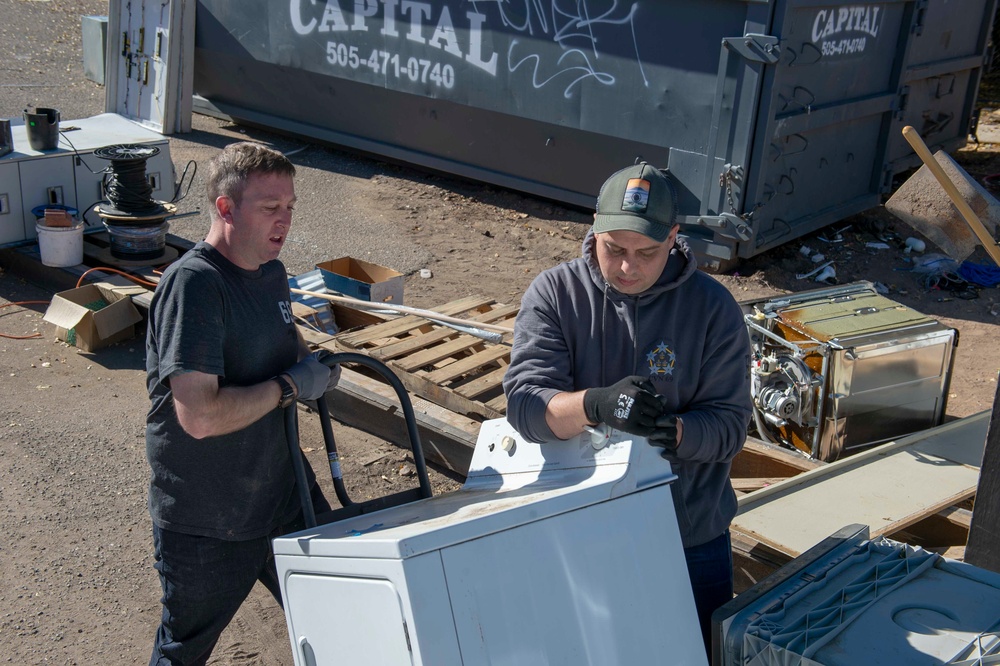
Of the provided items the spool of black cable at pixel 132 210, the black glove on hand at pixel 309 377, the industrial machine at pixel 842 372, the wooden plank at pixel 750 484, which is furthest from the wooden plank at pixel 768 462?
the spool of black cable at pixel 132 210

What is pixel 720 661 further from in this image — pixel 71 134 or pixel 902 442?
pixel 71 134

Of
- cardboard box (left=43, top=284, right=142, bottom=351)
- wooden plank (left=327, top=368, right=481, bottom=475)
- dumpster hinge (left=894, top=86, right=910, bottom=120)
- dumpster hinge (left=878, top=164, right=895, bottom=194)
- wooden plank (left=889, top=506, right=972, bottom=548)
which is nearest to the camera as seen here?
wooden plank (left=889, top=506, right=972, bottom=548)

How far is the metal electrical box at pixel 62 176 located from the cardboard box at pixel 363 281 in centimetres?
169

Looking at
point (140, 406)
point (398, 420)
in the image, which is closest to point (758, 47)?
point (398, 420)

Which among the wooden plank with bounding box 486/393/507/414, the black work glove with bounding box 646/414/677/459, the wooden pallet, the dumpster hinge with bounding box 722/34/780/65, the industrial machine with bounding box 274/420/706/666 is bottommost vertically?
the wooden plank with bounding box 486/393/507/414

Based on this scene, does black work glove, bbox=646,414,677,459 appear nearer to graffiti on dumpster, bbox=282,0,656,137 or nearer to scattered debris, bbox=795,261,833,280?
graffiti on dumpster, bbox=282,0,656,137

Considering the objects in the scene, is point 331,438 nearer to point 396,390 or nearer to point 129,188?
point 396,390

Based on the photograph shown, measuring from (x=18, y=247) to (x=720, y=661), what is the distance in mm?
6181

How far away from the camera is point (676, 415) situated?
2.17 meters

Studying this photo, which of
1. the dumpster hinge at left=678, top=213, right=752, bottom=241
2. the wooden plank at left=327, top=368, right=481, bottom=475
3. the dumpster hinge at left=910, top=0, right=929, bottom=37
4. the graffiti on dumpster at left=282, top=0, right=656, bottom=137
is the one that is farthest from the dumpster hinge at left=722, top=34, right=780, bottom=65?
the wooden plank at left=327, top=368, right=481, bottom=475

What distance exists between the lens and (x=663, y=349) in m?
2.25

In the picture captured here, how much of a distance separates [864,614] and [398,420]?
302 cm

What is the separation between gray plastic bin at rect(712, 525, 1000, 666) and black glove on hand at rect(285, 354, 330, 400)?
1162mm

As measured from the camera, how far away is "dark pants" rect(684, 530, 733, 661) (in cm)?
236
